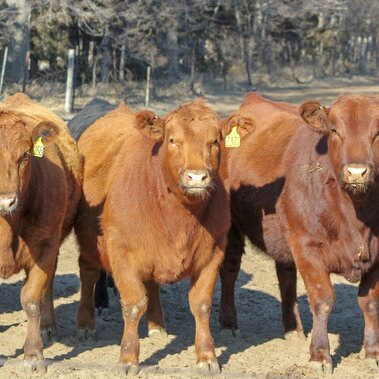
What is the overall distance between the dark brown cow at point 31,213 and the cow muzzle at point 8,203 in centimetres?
1

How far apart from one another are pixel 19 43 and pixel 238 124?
20.0 m

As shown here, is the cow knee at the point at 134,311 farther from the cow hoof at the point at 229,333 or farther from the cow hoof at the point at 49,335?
the cow hoof at the point at 229,333

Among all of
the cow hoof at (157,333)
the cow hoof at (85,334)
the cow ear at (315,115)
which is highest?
the cow ear at (315,115)

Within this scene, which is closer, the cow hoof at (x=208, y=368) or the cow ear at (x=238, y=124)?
the cow hoof at (x=208, y=368)

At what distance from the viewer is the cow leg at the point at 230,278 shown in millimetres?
8047

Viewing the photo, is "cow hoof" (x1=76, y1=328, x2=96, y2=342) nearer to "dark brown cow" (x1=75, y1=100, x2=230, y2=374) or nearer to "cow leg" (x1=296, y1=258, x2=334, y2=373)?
"dark brown cow" (x1=75, y1=100, x2=230, y2=374)

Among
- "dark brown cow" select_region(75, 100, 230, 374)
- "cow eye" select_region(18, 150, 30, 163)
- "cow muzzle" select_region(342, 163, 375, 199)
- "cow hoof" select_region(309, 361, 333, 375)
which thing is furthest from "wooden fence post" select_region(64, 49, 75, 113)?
"cow muzzle" select_region(342, 163, 375, 199)

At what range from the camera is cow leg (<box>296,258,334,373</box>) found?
267 inches

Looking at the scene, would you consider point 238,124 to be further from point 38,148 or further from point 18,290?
point 18,290

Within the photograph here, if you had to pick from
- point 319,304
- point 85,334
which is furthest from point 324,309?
point 85,334

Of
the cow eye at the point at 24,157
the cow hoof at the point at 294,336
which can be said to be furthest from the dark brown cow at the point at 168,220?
the cow hoof at the point at 294,336

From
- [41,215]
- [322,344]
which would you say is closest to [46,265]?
[41,215]

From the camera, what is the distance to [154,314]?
26.0 feet

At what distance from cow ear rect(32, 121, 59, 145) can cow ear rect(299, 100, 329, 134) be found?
6.27 feet
